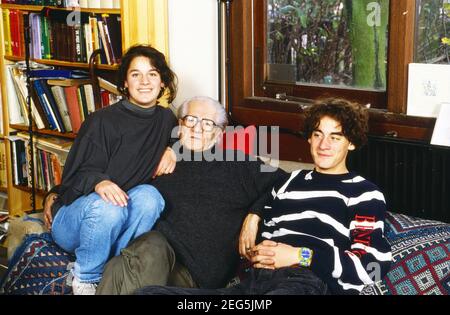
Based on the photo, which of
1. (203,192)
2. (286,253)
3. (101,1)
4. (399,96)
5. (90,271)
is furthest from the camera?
(101,1)

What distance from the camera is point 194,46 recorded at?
323 centimetres

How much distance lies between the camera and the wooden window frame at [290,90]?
8.38ft

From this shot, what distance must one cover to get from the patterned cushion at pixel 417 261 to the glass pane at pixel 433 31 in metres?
0.65

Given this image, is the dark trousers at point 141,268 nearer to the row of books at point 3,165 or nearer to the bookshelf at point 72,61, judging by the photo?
the bookshelf at point 72,61

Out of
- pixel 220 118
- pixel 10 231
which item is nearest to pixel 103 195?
pixel 220 118

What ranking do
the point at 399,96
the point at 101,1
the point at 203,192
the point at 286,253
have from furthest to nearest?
1. the point at 101,1
2. the point at 399,96
3. the point at 203,192
4. the point at 286,253

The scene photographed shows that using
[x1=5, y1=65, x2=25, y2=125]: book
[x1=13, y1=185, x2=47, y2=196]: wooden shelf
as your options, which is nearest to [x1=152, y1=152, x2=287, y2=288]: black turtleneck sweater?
[x1=13, y1=185, x2=47, y2=196]: wooden shelf

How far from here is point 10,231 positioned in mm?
2801

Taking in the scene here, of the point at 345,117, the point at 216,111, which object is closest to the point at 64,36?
the point at 216,111

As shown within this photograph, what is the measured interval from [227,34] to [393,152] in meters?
0.96

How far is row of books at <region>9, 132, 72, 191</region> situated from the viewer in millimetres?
3756

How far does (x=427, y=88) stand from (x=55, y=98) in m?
2.05

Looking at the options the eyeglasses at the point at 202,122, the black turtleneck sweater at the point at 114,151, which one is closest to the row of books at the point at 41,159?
the black turtleneck sweater at the point at 114,151

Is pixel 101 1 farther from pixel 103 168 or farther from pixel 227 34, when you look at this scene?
pixel 103 168
